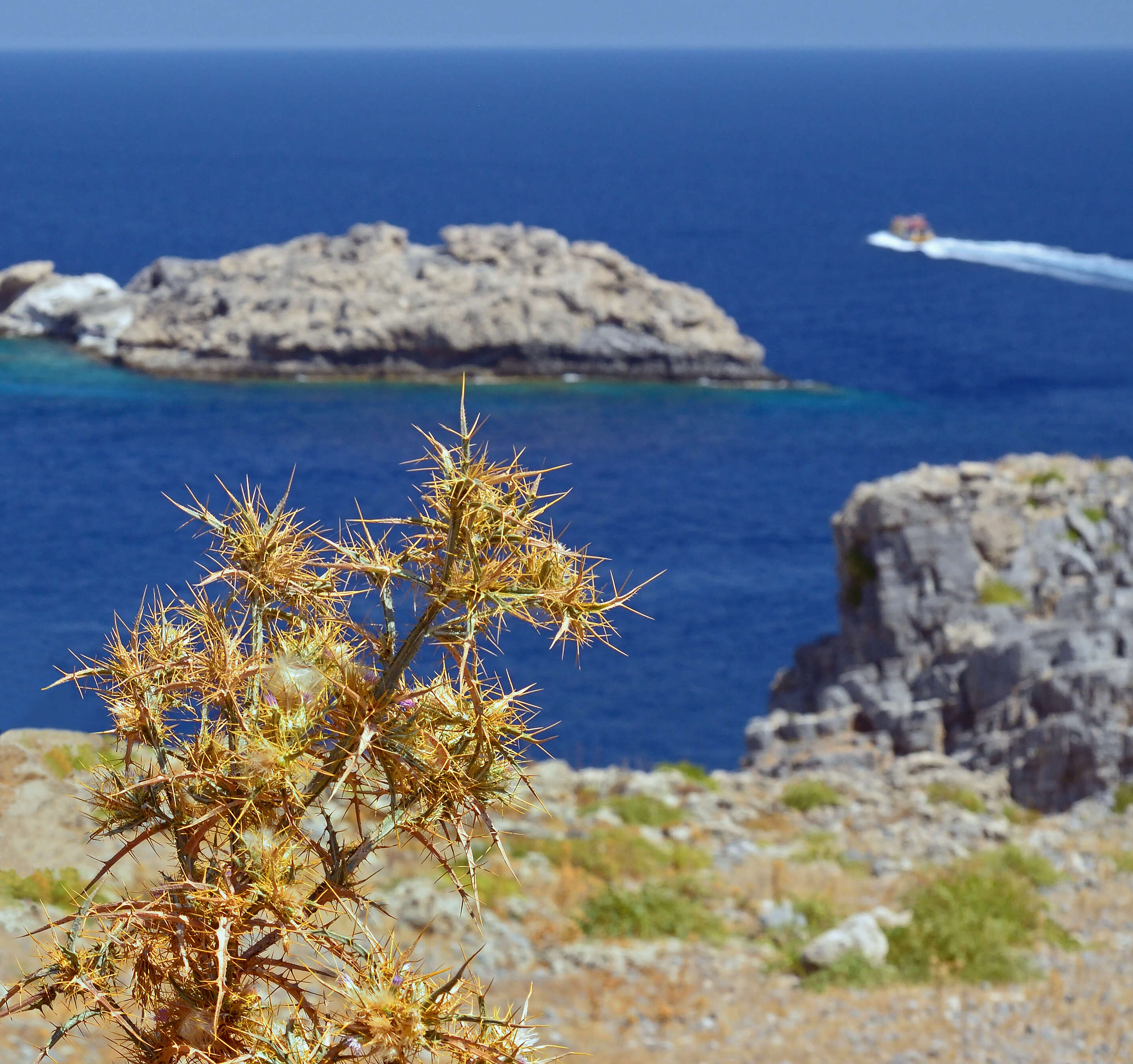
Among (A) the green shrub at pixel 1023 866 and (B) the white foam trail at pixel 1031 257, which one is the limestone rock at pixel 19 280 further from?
(B) the white foam trail at pixel 1031 257

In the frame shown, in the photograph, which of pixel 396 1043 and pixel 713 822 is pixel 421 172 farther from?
pixel 396 1043

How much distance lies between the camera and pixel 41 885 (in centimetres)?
682

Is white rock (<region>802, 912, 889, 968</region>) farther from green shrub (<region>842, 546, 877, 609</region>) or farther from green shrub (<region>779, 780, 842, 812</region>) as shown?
green shrub (<region>842, 546, 877, 609</region>)

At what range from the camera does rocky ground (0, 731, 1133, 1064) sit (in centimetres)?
1609

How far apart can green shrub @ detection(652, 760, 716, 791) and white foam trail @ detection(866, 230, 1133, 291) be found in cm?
11557

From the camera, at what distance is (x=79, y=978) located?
4.27m

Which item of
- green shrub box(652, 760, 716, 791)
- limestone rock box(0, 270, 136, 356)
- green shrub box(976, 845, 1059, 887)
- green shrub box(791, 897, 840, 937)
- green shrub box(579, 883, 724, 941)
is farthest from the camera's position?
limestone rock box(0, 270, 136, 356)

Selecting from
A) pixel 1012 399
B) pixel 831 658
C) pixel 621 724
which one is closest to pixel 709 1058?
pixel 831 658

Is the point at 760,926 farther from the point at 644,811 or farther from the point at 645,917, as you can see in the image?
the point at 644,811

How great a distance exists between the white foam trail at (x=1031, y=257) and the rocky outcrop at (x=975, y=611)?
102298 mm

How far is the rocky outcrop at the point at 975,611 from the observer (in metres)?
32.2

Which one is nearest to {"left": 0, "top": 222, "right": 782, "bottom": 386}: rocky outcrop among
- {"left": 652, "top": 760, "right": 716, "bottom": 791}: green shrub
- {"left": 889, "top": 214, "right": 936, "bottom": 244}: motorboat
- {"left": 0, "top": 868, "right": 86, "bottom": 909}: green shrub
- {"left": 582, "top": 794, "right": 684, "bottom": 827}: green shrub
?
{"left": 652, "top": 760, "right": 716, "bottom": 791}: green shrub

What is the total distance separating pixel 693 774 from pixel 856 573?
40.1ft

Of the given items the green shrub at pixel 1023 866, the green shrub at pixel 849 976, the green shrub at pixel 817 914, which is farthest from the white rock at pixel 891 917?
the green shrub at pixel 1023 866
